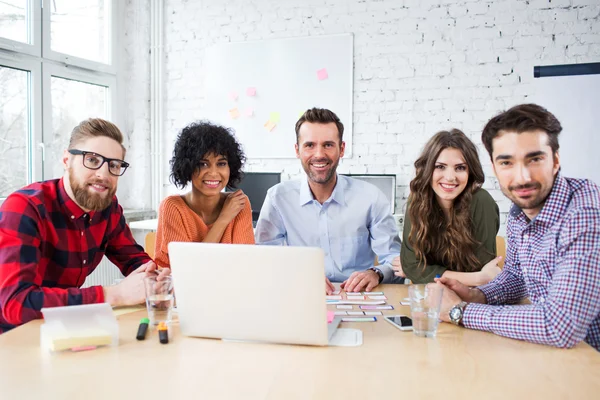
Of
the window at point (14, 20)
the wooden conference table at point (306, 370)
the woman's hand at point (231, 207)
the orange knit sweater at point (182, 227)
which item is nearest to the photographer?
the wooden conference table at point (306, 370)

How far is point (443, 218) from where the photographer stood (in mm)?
2053

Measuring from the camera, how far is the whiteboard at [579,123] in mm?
3203

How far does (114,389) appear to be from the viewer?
87cm

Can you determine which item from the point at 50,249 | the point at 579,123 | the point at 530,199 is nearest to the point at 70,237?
the point at 50,249

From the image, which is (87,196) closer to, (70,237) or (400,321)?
(70,237)

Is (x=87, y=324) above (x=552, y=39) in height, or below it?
below

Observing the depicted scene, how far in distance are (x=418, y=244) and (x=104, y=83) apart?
10.4ft

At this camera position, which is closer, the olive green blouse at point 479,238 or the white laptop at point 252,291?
the white laptop at point 252,291

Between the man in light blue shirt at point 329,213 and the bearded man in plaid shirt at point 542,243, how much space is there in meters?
0.85

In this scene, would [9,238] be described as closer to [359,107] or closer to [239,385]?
[239,385]

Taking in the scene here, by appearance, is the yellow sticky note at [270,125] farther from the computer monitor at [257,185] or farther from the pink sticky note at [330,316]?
the pink sticky note at [330,316]

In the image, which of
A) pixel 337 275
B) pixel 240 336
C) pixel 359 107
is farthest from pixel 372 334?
pixel 359 107

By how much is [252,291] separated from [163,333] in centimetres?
25

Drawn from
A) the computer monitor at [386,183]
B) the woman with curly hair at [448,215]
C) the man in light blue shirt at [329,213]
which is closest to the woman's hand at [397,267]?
the woman with curly hair at [448,215]
